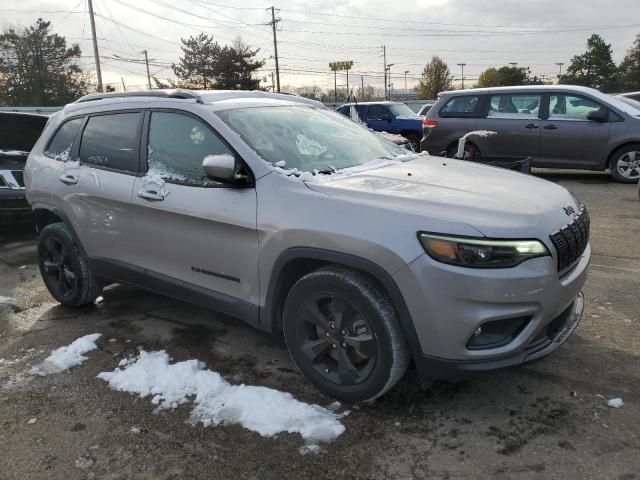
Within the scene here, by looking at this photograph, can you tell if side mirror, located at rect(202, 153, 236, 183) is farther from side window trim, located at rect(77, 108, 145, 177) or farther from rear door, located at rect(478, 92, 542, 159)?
rear door, located at rect(478, 92, 542, 159)

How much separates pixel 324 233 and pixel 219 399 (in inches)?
45.3

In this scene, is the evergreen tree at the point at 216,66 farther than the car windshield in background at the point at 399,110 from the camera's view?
Yes

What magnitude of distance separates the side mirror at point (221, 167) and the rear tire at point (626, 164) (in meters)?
8.54

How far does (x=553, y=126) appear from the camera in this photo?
380 inches

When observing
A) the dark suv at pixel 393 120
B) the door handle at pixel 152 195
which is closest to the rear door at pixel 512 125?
the dark suv at pixel 393 120

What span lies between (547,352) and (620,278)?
2512mm

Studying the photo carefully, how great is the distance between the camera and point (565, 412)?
9.13ft

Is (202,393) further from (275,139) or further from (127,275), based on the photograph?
(275,139)

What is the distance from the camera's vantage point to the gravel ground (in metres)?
2.46

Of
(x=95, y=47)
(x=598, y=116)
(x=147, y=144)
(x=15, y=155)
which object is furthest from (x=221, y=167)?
(x=95, y=47)

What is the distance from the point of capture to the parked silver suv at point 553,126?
927cm

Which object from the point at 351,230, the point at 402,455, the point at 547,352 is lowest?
the point at 402,455

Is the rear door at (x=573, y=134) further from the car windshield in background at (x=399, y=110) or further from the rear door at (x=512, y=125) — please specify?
the car windshield in background at (x=399, y=110)

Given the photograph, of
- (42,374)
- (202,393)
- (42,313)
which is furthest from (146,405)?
(42,313)
